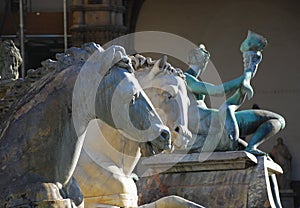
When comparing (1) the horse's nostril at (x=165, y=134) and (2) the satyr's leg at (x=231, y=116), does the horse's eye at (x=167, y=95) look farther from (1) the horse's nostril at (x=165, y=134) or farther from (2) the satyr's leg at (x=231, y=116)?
(1) the horse's nostril at (x=165, y=134)

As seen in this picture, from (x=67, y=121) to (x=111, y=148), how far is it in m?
2.34

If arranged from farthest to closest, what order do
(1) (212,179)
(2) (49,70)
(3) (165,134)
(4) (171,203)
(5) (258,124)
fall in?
1. (5) (258,124)
2. (1) (212,179)
3. (4) (171,203)
4. (2) (49,70)
5. (3) (165,134)

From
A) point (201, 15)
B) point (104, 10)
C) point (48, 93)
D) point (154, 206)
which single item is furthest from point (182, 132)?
point (201, 15)

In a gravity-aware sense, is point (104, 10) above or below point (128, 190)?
below

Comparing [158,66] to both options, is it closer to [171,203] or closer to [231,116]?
[171,203]

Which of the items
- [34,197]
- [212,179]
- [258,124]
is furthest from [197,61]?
[34,197]

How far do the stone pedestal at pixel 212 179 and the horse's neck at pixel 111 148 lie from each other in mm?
1786

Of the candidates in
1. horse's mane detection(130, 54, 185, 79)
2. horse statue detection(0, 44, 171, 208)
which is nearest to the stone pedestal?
horse's mane detection(130, 54, 185, 79)

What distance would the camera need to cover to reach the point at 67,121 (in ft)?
18.5

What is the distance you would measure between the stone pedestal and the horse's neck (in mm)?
1786

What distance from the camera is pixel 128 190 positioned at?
7.93 meters

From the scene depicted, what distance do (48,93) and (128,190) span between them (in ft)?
7.66

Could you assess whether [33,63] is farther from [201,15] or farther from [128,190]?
[128,190]

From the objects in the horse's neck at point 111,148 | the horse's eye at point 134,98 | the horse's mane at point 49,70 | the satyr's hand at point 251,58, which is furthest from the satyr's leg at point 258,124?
the horse's eye at point 134,98
